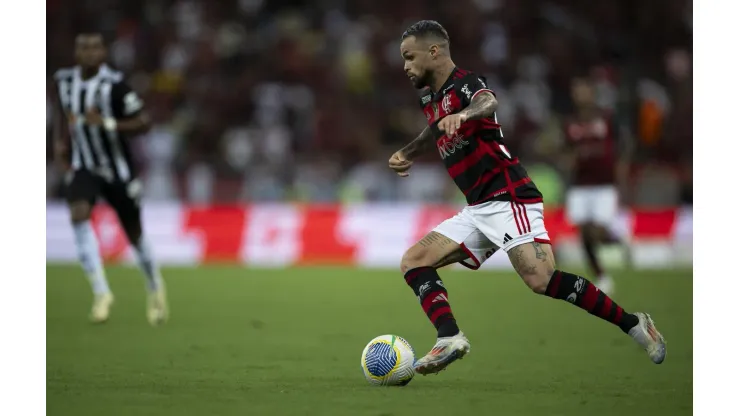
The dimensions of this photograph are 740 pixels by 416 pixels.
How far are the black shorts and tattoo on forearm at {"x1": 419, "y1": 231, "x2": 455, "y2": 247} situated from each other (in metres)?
4.04

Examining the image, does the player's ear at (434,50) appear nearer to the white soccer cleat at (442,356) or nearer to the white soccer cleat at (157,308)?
the white soccer cleat at (442,356)

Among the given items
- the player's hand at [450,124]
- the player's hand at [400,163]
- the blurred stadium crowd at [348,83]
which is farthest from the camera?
the blurred stadium crowd at [348,83]

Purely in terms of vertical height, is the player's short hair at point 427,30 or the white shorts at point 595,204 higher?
the player's short hair at point 427,30

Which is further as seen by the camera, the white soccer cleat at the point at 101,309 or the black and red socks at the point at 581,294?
the white soccer cleat at the point at 101,309

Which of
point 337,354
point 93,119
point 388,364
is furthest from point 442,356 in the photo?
point 93,119

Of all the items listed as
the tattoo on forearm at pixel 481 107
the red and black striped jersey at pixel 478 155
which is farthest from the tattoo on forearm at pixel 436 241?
the tattoo on forearm at pixel 481 107

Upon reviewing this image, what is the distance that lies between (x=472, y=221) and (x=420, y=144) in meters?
0.60

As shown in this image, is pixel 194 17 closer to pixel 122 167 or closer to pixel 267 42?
pixel 267 42

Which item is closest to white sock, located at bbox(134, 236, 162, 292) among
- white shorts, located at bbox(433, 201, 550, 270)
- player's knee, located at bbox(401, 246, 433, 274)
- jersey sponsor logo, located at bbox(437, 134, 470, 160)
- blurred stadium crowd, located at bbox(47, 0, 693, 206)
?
player's knee, located at bbox(401, 246, 433, 274)

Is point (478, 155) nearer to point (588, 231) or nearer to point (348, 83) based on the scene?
point (588, 231)

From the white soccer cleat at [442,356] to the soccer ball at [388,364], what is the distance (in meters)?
0.08

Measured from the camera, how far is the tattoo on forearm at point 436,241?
7312 millimetres

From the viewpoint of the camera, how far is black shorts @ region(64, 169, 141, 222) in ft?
34.0

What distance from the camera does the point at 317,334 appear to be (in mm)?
9844
